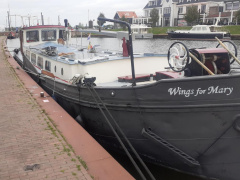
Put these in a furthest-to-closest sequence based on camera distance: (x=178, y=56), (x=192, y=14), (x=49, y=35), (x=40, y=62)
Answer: (x=192, y=14)
(x=49, y=35)
(x=40, y=62)
(x=178, y=56)

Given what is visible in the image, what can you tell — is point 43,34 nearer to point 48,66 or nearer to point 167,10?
point 48,66

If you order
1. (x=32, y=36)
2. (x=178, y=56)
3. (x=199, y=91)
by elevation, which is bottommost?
(x=199, y=91)

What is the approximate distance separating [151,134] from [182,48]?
2.08 meters

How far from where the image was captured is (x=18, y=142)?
5578mm

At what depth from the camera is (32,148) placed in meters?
5.31

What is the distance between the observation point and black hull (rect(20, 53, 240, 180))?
190 inches

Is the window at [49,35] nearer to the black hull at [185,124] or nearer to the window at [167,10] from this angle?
the black hull at [185,124]

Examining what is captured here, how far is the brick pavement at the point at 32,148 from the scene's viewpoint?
4.43 meters

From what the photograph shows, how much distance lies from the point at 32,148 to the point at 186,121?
11.0 feet

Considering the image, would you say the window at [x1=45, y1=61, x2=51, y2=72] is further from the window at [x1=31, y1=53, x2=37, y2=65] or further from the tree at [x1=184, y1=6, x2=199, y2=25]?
the tree at [x1=184, y1=6, x2=199, y2=25]

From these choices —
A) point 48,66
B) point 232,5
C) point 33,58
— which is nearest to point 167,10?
point 232,5

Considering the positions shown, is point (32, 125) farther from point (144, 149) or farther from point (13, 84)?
point (13, 84)

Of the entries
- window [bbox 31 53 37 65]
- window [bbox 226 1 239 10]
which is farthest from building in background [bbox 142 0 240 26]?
window [bbox 31 53 37 65]

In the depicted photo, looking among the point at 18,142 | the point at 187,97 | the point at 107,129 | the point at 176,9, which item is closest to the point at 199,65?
the point at 187,97
